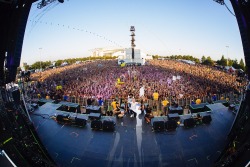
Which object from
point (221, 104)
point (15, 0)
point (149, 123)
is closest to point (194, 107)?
point (221, 104)

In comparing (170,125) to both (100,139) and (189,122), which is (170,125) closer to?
(189,122)

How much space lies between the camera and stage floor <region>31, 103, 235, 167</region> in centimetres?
680

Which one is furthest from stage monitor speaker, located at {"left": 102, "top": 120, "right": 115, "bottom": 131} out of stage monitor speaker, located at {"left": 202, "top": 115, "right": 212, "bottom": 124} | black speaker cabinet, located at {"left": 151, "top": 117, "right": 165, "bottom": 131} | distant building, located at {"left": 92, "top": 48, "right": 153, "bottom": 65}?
distant building, located at {"left": 92, "top": 48, "right": 153, "bottom": 65}

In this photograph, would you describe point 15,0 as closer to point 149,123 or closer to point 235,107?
point 149,123

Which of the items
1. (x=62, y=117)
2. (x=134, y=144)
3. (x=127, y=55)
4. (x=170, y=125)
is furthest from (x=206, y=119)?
(x=127, y=55)

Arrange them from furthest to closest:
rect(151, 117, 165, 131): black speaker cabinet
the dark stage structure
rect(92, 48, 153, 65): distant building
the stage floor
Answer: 1. rect(92, 48, 153, 65): distant building
2. rect(151, 117, 165, 131): black speaker cabinet
3. the stage floor
4. the dark stage structure

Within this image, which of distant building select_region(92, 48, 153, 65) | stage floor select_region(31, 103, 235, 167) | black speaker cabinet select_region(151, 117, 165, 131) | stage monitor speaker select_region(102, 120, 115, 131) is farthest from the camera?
distant building select_region(92, 48, 153, 65)

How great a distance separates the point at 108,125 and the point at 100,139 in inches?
40.3

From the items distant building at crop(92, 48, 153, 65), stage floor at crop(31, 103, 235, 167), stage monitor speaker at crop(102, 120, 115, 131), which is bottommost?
stage floor at crop(31, 103, 235, 167)

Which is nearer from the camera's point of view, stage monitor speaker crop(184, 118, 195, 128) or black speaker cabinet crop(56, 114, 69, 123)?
stage monitor speaker crop(184, 118, 195, 128)

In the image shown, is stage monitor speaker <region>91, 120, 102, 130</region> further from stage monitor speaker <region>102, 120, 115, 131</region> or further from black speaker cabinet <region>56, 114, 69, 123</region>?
black speaker cabinet <region>56, 114, 69, 123</region>

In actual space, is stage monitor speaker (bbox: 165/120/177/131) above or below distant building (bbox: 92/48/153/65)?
below

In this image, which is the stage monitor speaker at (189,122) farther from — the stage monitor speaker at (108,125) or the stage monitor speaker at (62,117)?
the stage monitor speaker at (62,117)

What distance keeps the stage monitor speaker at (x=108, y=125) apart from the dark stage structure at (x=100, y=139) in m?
0.36
